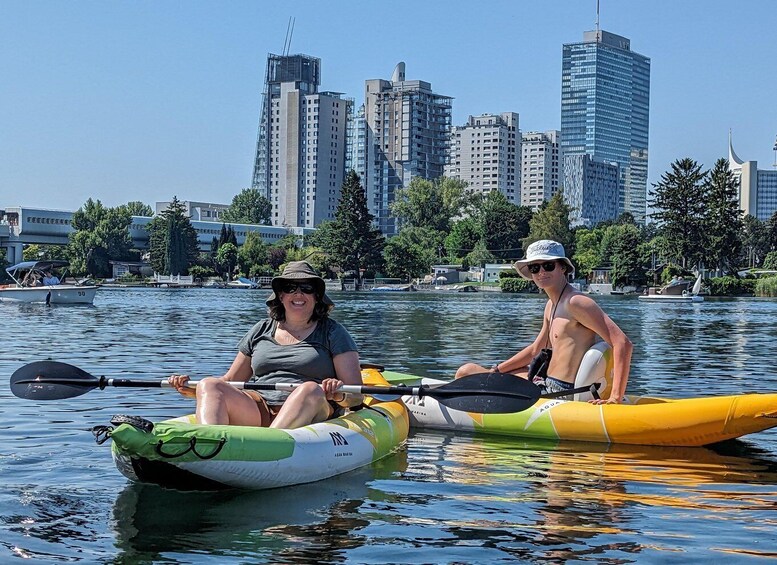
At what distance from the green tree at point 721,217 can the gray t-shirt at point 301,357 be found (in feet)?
345

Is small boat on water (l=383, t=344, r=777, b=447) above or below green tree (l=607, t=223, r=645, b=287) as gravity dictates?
below

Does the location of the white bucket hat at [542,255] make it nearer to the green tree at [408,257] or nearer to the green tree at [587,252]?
the green tree at [408,257]

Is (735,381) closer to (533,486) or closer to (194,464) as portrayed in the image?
(533,486)

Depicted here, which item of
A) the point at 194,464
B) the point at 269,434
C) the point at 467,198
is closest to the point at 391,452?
the point at 269,434

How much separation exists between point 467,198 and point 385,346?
148 m

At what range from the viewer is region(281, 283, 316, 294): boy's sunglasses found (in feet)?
31.6

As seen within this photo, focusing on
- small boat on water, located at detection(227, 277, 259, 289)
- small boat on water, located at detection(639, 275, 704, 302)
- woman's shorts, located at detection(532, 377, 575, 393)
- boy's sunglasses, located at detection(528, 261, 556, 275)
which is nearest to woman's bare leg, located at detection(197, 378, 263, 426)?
boy's sunglasses, located at detection(528, 261, 556, 275)

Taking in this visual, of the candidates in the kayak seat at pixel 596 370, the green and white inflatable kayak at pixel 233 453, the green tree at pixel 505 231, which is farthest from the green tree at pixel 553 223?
the green and white inflatable kayak at pixel 233 453

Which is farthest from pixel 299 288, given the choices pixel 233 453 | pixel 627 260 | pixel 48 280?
pixel 627 260

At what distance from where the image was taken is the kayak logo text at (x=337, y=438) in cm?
936

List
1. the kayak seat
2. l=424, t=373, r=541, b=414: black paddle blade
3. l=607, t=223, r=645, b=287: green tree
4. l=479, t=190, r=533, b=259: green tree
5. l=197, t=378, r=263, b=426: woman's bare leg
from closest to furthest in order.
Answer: l=197, t=378, r=263, b=426: woman's bare leg → l=424, t=373, r=541, b=414: black paddle blade → the kayak seat → l=607, t=223, r=645, b=287: green tree → l=479, t=190, r=533, b=259: green tree

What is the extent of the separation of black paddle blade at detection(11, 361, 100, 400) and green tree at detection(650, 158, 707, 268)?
346 feet

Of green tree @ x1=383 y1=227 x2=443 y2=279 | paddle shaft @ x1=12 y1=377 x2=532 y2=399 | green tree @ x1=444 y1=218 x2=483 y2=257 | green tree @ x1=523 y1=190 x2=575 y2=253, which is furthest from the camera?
green tree @ x1=444 y1=218 x2=483 y2=257

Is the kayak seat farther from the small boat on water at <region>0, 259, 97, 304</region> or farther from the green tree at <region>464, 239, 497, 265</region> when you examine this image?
the green tree at <region>464, 239, 497, 265</region>
